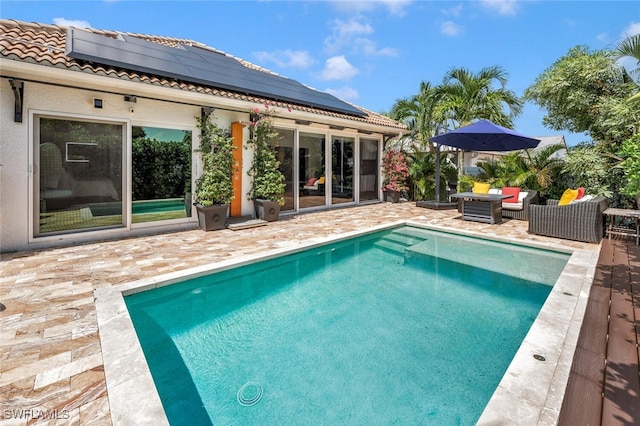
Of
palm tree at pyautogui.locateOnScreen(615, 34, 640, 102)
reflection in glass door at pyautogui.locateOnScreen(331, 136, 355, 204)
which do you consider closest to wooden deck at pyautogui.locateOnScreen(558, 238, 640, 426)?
palm tree at pyautogui.locateOnScreen(615, 34, 640, 102)

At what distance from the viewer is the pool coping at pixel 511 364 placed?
2271 mm

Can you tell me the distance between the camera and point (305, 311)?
4602mm

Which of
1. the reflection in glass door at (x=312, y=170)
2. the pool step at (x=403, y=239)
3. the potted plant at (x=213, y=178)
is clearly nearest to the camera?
the pool step at (x=403, y=239)

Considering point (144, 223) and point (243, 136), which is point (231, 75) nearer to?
point (243, 136)

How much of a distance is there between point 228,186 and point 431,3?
11.5 metres

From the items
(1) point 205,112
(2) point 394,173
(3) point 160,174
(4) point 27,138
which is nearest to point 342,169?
(2) point 394,173

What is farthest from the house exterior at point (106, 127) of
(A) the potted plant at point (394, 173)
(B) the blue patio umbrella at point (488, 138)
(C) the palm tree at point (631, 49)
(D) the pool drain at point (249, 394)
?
(C) the palm tree at point (631, 49)

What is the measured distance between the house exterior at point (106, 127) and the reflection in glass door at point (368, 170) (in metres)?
4.31

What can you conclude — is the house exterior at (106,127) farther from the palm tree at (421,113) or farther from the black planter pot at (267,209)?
the palm tree at (421,113)

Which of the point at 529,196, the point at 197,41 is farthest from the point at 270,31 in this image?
the point at 529,196

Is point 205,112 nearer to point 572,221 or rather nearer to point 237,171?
point 237,171

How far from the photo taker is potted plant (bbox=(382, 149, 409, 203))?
49.0 feet

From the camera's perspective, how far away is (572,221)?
307 inches

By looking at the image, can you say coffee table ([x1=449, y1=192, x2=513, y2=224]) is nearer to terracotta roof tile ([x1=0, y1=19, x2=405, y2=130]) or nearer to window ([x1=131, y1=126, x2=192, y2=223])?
terracotta roof tile ([x1=0, y1=19, x2=405, y2=130])
